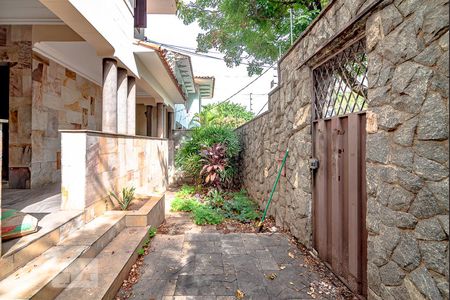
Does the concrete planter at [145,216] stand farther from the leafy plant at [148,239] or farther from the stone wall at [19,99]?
the stone wall at [19,99]

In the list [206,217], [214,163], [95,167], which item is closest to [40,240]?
[95,167]

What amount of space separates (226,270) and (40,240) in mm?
1722

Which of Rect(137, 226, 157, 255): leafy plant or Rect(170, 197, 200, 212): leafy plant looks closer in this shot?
Rect(137, 226, 157, 255): leafy plant

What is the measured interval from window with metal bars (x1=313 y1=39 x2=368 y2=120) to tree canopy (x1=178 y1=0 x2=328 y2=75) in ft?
9.15

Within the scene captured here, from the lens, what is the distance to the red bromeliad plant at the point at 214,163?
20.6 ft

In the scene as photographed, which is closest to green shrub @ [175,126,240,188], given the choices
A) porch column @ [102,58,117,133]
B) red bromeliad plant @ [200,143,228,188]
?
red bromeliad plant @ [200,143,228,188]

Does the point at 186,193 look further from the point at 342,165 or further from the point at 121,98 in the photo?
the point at 342,165

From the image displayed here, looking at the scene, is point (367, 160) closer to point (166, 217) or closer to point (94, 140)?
point (94, 140)

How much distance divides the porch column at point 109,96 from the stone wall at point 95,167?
1.06 feet

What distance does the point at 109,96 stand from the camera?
394cm

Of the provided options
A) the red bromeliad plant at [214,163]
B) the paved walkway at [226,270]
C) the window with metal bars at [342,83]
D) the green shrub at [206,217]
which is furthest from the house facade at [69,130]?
the window with metal bars at [342,83]

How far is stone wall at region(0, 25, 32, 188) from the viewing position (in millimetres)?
3885

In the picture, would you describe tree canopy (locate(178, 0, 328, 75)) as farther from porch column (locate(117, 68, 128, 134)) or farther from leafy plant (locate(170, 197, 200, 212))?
leafy plant (locate(170, 197, 200, 212))

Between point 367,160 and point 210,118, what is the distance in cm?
749
